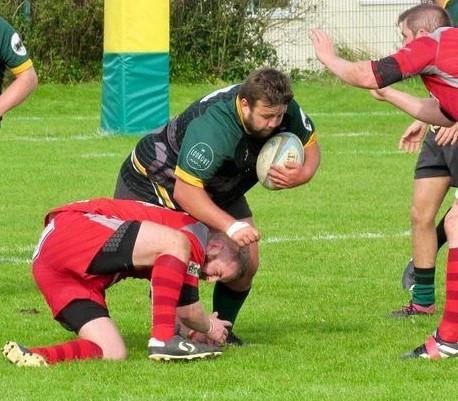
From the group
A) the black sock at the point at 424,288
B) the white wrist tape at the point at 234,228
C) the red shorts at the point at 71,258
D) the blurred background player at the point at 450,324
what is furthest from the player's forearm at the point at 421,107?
the red shorts at the point at 71,258

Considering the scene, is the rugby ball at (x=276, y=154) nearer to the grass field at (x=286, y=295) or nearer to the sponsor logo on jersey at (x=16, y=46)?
the grass field at (x=286, y=295)

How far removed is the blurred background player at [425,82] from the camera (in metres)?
6.96

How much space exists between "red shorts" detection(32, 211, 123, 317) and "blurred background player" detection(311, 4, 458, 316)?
1422mm

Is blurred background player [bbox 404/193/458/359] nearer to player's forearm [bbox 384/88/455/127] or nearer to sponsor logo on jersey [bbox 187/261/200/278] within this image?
player's forearm [bbox 384/88/455/127]

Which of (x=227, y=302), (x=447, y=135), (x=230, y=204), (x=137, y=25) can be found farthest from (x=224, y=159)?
(x=137, y=25)

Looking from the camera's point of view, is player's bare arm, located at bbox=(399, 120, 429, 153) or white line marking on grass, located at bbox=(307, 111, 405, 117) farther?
white line marking on grass, located at bbox=(307, 111, 405, 117)

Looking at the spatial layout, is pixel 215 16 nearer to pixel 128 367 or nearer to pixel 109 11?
pixel 109 11

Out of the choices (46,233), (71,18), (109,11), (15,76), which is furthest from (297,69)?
(46,233)

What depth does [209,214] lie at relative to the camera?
7.10 meters

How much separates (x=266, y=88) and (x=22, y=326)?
2146 millimetres

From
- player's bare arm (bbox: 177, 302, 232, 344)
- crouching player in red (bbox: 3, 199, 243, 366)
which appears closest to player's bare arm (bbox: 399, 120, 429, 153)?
crouching player in red (bbox: 3, 199, 243, 366)

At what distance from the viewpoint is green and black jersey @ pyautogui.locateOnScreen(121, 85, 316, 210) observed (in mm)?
7137

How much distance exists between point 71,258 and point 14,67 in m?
2.47

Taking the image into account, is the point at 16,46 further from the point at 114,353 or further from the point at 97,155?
the point at 97,155
